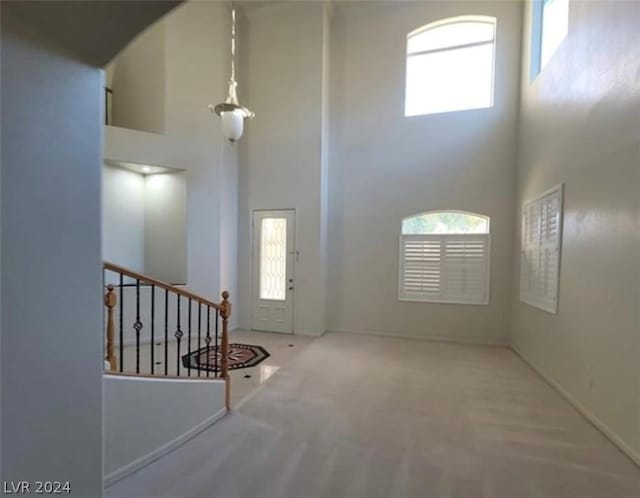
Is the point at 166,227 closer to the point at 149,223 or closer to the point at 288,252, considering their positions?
the point at 149,223

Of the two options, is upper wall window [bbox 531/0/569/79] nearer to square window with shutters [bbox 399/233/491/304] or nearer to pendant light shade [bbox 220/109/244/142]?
square window with shutters [bbox 399/233/491/304]

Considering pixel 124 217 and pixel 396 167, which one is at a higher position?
pixel 396 167

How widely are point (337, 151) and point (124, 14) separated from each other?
202 inches

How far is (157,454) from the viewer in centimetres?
241

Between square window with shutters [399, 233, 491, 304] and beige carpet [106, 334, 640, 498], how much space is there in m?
1.68

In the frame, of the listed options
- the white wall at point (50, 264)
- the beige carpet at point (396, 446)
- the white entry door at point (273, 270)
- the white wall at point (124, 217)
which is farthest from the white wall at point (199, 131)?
the white wall at point (50, 264)

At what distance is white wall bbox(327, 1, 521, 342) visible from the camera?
5.35m

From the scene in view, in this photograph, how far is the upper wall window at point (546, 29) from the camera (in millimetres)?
3971

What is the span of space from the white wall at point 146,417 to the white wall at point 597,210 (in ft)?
10.7

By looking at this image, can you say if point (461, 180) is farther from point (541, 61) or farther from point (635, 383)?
point (635, 383)

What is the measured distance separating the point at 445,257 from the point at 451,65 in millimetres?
3169

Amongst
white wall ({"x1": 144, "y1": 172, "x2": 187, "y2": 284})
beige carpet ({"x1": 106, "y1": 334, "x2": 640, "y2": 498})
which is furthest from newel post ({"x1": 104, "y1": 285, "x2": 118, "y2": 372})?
white wall ({"x1": 144, "y1": 172, "x2": 187, "y2": 284})

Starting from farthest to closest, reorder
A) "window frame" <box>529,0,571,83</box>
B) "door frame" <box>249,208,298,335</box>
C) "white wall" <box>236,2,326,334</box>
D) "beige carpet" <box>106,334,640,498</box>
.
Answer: "door frame" <box>249,208,298,335</box>, "white wall" <box>236,2,326,334</box>, "window frame" <box>529,0,571,83</box>, "beige carpet" <box>106,334,640,498</box>

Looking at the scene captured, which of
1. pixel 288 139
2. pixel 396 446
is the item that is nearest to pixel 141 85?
pixel 288 139
